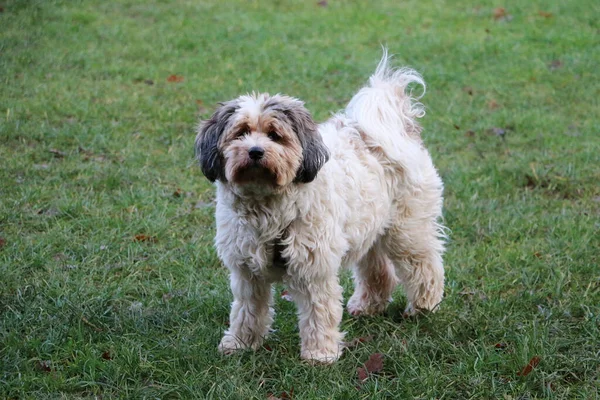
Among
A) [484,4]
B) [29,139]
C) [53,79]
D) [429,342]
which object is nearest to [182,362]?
[429,342]

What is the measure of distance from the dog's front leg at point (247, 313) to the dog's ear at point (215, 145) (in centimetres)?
64

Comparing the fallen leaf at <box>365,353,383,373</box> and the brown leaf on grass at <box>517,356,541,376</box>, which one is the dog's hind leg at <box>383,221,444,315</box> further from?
the brown leaf on grass at <box>517,356,541,376</box>

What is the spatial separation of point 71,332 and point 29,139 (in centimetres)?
371

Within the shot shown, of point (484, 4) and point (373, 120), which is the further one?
point (484, 4)

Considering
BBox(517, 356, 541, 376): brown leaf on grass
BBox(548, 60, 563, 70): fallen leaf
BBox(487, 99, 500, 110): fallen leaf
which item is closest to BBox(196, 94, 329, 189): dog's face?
BBox(517, 356, 541, 376): brown leaf on grass

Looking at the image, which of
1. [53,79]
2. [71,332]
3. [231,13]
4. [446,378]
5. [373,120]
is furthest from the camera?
[231,13]

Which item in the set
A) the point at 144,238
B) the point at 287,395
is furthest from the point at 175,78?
the point at 287,395

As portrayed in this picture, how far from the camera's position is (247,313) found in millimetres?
4328

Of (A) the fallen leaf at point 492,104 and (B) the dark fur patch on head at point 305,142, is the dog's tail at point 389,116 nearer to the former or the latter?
(B) the dark fur patch on head at point 305,142

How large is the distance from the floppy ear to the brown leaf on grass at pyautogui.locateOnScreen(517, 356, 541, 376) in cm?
147

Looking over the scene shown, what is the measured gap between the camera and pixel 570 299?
4.89 m

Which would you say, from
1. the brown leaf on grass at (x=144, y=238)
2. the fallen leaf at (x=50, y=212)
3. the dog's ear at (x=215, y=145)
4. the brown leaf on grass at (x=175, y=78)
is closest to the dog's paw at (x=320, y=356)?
the dog's ear at (x=215, y=145)

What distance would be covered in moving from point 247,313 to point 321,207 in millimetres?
749

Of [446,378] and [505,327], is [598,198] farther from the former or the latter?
[446,378]
